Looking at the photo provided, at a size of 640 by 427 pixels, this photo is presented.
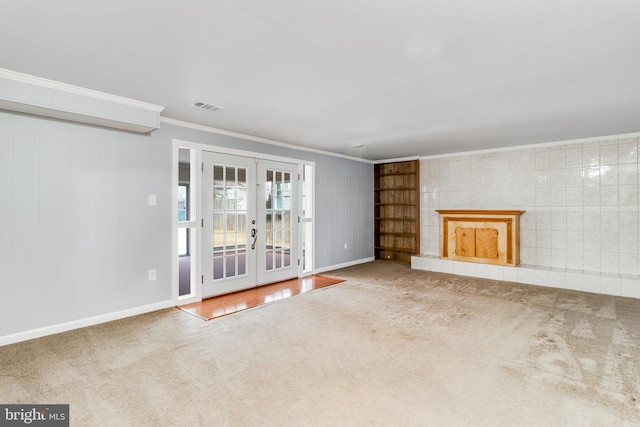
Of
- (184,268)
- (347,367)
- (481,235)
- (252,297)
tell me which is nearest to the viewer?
(347,367)

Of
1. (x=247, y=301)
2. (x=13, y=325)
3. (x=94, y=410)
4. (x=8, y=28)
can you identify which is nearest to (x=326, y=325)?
(x=247, y=301)

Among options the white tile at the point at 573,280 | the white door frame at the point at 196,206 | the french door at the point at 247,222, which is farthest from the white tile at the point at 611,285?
the white door frame at the point at 196,206

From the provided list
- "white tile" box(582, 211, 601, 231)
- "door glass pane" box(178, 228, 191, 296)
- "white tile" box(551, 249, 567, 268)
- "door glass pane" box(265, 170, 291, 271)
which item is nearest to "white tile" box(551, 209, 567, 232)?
"white tile" box(582, 211, 601, 231)

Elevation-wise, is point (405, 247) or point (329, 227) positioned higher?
point (329, 227)

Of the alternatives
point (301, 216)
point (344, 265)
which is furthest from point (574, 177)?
point (301, 216)

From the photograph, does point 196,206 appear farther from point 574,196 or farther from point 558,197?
point 574,196

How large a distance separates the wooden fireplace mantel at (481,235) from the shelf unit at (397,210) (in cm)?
84

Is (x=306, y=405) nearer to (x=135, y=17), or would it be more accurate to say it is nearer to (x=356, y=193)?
(x=135, y=17)

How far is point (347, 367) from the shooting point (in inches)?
100

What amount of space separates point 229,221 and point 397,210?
165 inches

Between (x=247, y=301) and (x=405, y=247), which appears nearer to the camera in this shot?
(x=247, y=301)

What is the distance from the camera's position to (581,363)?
2.59 m

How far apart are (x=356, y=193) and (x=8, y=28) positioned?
228 inches

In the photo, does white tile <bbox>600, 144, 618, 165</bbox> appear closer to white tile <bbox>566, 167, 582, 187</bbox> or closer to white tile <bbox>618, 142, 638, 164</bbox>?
white tile <bbox>618, 142, 638, 164</bbox>
